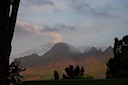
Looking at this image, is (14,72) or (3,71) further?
(14,72)

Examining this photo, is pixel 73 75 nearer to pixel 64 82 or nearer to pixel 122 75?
pixel 122 75

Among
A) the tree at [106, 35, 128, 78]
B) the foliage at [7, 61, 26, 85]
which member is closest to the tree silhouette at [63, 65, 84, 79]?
the tree at [106, 35, 128, 78]

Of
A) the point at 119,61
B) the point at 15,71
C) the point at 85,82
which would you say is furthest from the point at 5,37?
the point at 119,61

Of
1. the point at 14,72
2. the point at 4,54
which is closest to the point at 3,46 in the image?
the point at 4,54

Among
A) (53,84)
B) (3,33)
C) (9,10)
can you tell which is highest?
(9,10)

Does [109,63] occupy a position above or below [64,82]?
above

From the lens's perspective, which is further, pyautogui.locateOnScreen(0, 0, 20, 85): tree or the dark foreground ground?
the dark foreground ground

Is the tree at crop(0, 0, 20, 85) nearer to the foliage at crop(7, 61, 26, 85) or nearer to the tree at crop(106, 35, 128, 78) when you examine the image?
the foliage at crop(7, 61, 26, 85)

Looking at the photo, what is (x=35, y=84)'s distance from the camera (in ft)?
55.2

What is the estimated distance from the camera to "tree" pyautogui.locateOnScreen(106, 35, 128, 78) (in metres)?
36.8

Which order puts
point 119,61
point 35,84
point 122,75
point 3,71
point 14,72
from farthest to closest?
1. point 119,61
2. point 122,75
3. point 35,84
4. point 14,72
5. point 3,71

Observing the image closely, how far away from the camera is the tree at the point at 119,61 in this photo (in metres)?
36.8

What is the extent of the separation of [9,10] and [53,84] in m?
9.26

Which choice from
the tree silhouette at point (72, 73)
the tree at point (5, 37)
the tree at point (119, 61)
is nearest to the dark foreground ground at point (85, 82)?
the tree at point (5, 37)
